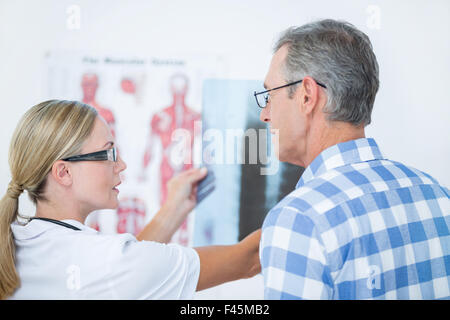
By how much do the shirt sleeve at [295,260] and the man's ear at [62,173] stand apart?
2.19 ft

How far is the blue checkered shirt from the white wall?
0.81 metres

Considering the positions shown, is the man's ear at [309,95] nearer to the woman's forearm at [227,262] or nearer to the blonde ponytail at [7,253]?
the woman's forearm at [227,262]

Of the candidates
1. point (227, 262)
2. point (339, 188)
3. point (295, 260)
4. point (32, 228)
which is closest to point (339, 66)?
point (339, 188)

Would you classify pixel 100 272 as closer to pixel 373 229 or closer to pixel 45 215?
pixel 45 215

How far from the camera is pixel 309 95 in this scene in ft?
3.67

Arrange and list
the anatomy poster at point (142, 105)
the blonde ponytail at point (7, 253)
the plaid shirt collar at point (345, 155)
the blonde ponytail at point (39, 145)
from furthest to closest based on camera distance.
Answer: the anatomy poster at point (142, 105) → the blonde ponytail at point (39, 145) → the blonde ponytail at point (7, 253) → the plaid shirt collar at point (345, 155)

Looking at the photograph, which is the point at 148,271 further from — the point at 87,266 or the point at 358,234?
the point at 358,234

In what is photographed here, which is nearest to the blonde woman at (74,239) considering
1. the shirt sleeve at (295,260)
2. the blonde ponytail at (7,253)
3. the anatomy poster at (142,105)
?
the blonde ponytail at (7,253)

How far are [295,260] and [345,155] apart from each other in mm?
299

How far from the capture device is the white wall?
5.61 feet

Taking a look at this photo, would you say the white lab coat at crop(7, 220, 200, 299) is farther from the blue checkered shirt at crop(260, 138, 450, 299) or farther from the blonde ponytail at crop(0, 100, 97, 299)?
the blue checkered shirt at crop(260, 138, 450, 299)

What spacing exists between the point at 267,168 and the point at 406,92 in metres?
0.65

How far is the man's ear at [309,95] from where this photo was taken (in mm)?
1108

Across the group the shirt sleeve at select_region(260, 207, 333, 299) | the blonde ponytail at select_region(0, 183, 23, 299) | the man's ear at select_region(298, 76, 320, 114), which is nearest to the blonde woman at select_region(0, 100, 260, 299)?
the blonde ponytail at select_region(0, 183, 23, 299)
